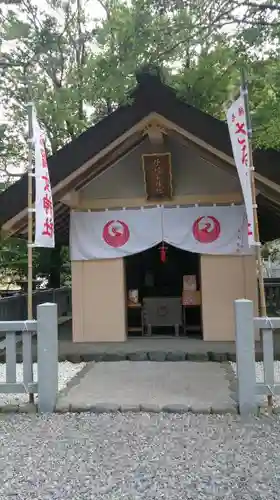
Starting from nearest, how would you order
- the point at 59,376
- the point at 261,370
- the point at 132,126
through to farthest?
the point at 59,376
the point at 261,370
the point at 132,126

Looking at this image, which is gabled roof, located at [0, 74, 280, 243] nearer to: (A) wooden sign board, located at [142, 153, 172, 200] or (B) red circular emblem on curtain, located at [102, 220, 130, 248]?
(A) wooden sign board, located at [142, 153, 172, 200]

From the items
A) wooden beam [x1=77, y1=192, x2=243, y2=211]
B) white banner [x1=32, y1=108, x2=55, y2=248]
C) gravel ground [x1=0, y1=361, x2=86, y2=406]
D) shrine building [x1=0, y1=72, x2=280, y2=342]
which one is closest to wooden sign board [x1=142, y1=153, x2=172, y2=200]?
shrine building [x1=0, y1=72, x2=280, y2=342]

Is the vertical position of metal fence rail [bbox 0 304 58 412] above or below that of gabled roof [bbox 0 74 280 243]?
below

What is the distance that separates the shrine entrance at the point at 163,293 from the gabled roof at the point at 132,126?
2496 mm

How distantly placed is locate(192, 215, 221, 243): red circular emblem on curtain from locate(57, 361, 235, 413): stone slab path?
238 centimetres

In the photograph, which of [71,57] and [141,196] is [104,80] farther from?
[71,57]

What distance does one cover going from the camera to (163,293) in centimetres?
1099

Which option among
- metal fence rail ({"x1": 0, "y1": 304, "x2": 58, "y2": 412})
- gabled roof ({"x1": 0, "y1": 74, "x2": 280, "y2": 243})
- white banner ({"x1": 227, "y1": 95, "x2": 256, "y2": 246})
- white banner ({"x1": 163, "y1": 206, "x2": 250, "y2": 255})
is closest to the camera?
metal fence rail ({"x1": 0, "y1": 304, "x2": 58, "y2": 412})

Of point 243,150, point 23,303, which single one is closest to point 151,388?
point 243,150

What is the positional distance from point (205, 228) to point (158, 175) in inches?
51.2

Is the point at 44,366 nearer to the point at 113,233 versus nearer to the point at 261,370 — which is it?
the point at 261,370

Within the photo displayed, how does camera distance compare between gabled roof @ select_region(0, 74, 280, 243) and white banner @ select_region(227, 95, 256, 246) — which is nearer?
white banner @ select_region(227, 95, 256, 246)

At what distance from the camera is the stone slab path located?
489 centimetres

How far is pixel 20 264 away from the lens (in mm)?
14672
